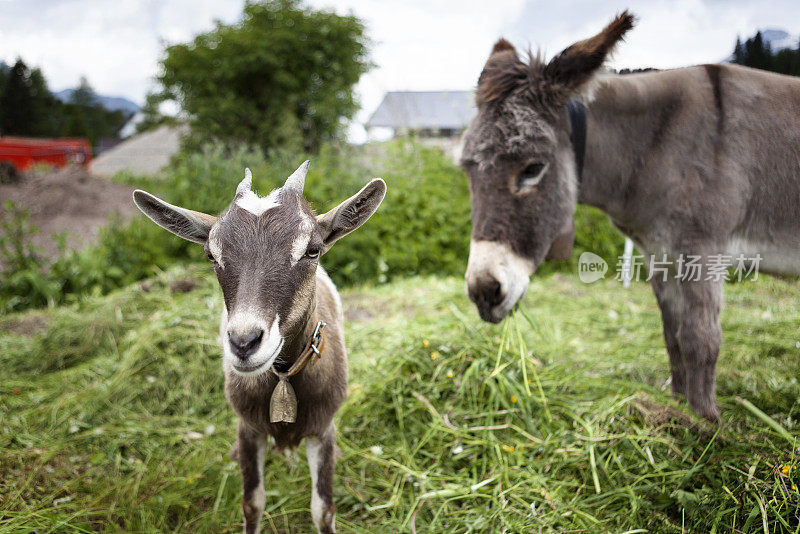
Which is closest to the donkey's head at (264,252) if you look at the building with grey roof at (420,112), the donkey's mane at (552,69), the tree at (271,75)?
the donkey's mane at (552,69)

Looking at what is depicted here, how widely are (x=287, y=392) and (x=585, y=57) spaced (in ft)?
7.45

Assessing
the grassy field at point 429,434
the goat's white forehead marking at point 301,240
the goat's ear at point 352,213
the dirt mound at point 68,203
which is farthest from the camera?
the dirt mound at point 68,203

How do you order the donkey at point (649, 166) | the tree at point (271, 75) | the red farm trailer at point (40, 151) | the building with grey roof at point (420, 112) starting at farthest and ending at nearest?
the red farm trailer at point (40, 151)
the tree at point (271, 75)
the building with grey roof at point (420, 112)
the donkey at point (649, 166)

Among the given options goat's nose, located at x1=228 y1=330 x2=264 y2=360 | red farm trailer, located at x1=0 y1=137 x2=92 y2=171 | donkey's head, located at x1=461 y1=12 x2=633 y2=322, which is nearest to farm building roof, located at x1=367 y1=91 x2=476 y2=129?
donkey's head, located at x1=461 y1=12 x2=633 y2=322

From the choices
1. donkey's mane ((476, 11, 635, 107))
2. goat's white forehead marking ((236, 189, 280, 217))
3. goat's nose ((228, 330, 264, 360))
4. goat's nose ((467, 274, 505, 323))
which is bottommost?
goat's nose ((467, 274, 505, 323))

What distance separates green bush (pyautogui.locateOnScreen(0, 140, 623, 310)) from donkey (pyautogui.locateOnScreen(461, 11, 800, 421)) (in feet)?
10.2

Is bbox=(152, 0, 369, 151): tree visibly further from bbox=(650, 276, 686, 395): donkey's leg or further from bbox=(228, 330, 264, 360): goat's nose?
bbox=(228, 330, 264, 360): goat's nose

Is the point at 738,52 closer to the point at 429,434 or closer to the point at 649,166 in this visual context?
the point at 649,166

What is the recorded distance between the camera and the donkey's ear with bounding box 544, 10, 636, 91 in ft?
7.66

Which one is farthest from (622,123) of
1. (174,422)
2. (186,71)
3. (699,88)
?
(186,71)

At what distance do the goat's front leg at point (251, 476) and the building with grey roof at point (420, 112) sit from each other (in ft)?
19.5

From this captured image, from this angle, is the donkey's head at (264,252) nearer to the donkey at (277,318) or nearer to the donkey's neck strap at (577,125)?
the donkey at (277,318)

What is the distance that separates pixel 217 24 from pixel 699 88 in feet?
37.8

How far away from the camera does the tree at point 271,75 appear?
31.5 ft
